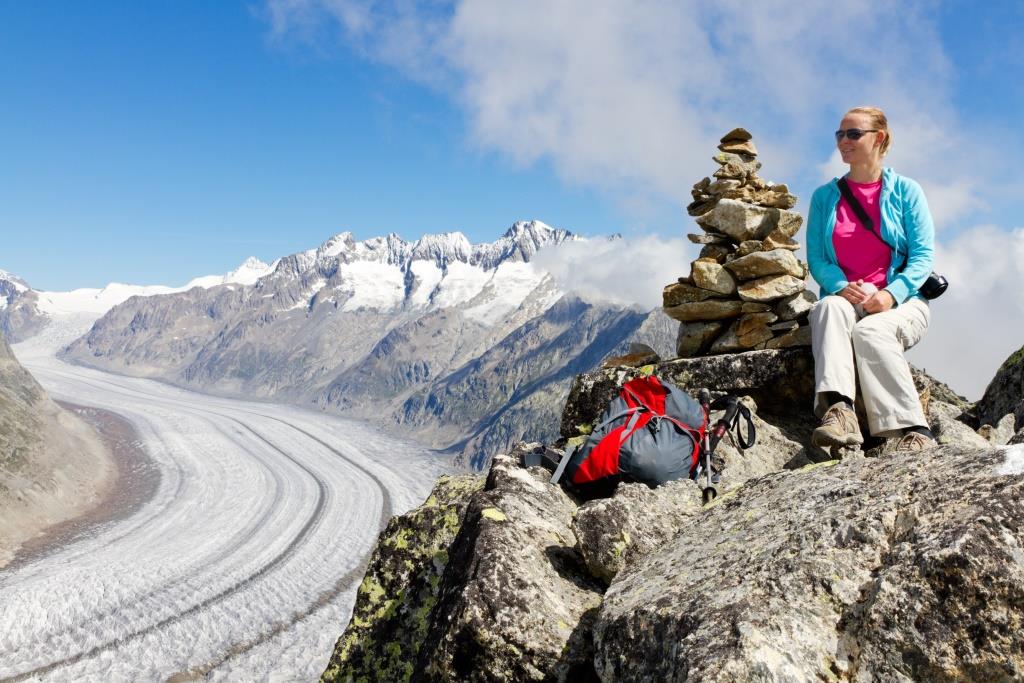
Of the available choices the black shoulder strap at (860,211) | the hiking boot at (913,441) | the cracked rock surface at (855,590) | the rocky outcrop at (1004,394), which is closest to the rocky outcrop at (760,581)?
the cracked rock surface at (855,590)

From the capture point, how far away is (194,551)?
78562mm

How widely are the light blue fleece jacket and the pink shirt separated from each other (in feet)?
0.26

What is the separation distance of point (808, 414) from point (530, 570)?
21.3 feet

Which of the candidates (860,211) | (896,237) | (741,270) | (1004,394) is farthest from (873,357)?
(1004,394)

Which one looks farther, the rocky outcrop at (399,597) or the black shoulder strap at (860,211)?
the black shoulder strap at (860,211)

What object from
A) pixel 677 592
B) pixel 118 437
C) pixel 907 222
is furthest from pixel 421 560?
pixel 118 437

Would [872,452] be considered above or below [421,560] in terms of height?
above

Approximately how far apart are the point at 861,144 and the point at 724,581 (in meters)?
6.29

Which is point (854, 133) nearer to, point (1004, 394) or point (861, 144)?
point (861, 144)

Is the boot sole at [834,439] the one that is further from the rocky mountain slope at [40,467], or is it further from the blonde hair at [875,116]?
the rocky mountain slope at [40,467]

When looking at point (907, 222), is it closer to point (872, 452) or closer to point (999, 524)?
point (872, 452)

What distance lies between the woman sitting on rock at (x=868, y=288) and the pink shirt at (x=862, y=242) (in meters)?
0.01

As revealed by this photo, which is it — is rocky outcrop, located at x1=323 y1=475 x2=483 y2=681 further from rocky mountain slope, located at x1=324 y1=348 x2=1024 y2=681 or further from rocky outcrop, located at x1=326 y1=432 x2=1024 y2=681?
rocky outcrop, located at x1=326 y1=432 x2=1024 y2=681

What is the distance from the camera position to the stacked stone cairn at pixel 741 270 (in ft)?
34.5
